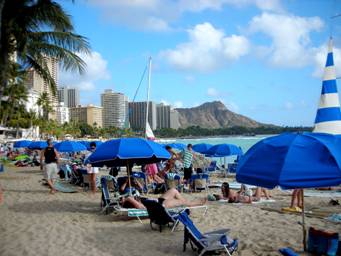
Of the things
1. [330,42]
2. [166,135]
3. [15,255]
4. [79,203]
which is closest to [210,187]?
[79,203]

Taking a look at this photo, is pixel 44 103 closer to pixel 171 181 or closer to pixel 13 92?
pixel 13 92

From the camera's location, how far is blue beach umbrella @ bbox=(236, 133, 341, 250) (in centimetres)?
424

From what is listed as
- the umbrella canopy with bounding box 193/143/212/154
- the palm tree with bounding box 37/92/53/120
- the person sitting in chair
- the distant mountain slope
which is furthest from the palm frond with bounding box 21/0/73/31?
the distant mountain slope

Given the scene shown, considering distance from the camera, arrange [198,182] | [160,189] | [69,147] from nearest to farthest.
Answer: [160,189] < [198,182] < [69,147]

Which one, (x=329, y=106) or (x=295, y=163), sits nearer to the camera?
(x=295, y=163)

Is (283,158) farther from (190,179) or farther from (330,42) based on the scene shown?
(190,179)

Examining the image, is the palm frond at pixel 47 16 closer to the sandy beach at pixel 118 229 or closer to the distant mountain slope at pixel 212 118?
the sandy beach at pixel 118 229

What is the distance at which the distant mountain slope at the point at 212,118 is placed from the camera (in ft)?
604

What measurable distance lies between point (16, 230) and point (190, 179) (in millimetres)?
6919

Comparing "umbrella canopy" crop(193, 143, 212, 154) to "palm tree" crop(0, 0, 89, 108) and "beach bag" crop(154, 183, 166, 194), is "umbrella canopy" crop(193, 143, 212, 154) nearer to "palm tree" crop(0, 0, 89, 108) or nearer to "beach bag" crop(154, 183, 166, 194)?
"beach bag" crop(154, 183, 166, 194)

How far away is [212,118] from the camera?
190m

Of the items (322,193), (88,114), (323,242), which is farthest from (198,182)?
(88,114)

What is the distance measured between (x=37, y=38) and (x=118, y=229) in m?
7.88

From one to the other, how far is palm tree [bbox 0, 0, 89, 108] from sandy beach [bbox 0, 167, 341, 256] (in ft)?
14.4
